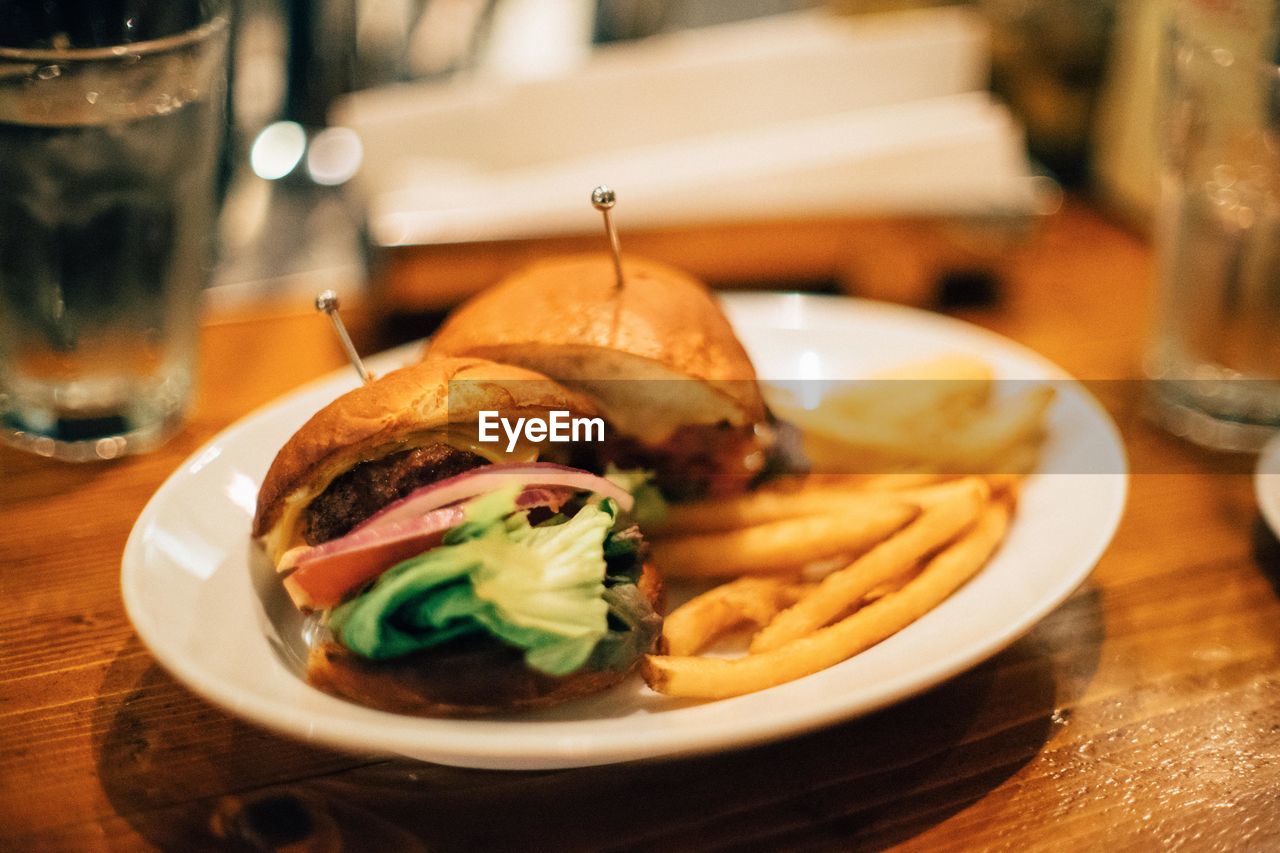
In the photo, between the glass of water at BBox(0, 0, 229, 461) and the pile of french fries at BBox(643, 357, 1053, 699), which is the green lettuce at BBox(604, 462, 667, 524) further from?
the glass of water at BBox(0, 0, 229, 461)

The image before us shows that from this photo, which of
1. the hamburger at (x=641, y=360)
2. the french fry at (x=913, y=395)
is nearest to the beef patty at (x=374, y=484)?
the hamburger at (x=641, y=360)

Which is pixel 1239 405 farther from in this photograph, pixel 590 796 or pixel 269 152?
pixel 269 152

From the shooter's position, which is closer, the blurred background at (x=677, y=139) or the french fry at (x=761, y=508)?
the french fry at (x=761, y=508)

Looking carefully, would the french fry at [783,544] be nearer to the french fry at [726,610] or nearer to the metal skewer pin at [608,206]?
the french fry at [726,610]

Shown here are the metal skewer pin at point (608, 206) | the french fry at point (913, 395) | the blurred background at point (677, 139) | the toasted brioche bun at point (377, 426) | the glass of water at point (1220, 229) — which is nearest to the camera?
the toasted brioche bun at point (377, 426)

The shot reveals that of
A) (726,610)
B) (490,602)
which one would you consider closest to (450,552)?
(490,602)

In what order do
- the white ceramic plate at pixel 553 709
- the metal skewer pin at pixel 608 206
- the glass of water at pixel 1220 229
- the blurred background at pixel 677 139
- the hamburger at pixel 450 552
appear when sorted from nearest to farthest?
the white ceramic plate at pixel 553 709
the hamburger at pixel 450 552
the metal skewer pin at pixel 608 206
the glass of water at pixel 1220 229
the blurred background at pixel 677 139
